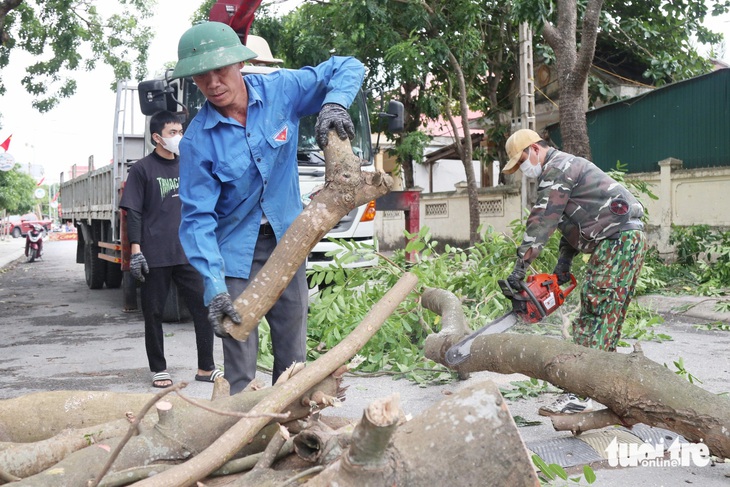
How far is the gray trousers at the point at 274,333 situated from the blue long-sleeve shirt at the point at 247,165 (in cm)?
8

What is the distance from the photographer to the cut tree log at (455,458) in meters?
1.87

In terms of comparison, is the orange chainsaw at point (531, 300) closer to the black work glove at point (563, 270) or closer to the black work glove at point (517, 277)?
the black work glove at point (517, 277)

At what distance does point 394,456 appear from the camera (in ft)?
6.25

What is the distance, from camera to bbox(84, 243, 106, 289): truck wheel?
39.9 feet

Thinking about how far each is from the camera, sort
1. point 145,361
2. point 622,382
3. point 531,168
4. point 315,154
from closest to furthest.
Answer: point 622,382, point 531,168, point 145,361, point 315,154

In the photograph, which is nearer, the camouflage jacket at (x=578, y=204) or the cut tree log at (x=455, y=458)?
the cut tree log at (x=455, y=458)

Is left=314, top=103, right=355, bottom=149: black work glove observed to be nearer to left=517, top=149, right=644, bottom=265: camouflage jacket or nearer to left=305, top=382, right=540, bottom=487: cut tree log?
left=305, top=382, right=540, bottom=487: cut tree log

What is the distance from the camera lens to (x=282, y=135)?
335 centimetres

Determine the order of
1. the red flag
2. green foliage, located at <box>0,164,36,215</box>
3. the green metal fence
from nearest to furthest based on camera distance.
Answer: the green metal fence
the red flag
green foliage, located at <box>0,164,36,215</box>

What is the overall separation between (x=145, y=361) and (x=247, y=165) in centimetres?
387

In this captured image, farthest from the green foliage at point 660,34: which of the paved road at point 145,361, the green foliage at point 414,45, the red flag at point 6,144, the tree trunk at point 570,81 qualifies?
the red flag at point 6,144

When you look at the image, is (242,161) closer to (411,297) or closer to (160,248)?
(160,248)

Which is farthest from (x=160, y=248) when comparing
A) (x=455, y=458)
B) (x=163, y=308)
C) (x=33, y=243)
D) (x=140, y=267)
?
(x=33, y=243)

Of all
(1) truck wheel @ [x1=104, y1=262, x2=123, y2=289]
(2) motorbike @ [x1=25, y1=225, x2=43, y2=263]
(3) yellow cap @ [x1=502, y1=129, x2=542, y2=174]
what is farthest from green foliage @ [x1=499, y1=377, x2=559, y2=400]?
(2) motorbike @ [x1=25, y1=225, x2=43, y2=263]
